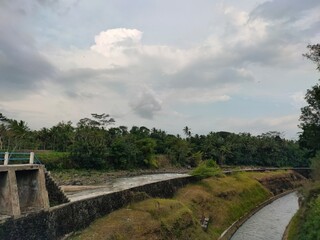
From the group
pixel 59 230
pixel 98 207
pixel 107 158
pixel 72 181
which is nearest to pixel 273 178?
pixel 107 158

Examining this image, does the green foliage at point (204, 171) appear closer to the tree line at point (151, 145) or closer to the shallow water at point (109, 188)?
the shallow water at point (109, 188)

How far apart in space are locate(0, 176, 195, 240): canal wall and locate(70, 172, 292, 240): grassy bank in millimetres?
626

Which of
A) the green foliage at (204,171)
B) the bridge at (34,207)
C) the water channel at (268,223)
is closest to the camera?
the bridge at (34,207)

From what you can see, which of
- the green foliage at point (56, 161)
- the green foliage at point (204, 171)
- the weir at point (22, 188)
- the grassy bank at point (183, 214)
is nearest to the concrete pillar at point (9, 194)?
the weir at point (22, 188)

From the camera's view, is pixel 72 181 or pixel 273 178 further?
pixel 273 178

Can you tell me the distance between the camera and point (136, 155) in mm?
73625

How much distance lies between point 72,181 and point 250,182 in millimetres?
29064

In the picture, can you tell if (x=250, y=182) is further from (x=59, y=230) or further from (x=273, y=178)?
(x=59, y=230)

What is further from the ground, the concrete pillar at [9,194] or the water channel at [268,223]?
the concrete pillar at [9,194]

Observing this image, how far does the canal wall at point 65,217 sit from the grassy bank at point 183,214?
2.05ft

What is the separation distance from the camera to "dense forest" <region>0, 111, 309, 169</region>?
63469mm

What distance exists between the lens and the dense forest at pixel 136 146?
6347 cm

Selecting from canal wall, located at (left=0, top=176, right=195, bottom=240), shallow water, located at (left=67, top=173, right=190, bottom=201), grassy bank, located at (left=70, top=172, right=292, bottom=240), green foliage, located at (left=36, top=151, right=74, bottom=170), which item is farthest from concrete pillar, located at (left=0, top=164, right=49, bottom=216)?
green foliage, located at (left=36, top=151, right=74, bottom=170)

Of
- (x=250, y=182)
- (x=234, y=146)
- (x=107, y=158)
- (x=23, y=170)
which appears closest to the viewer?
(x=23, y=170)
